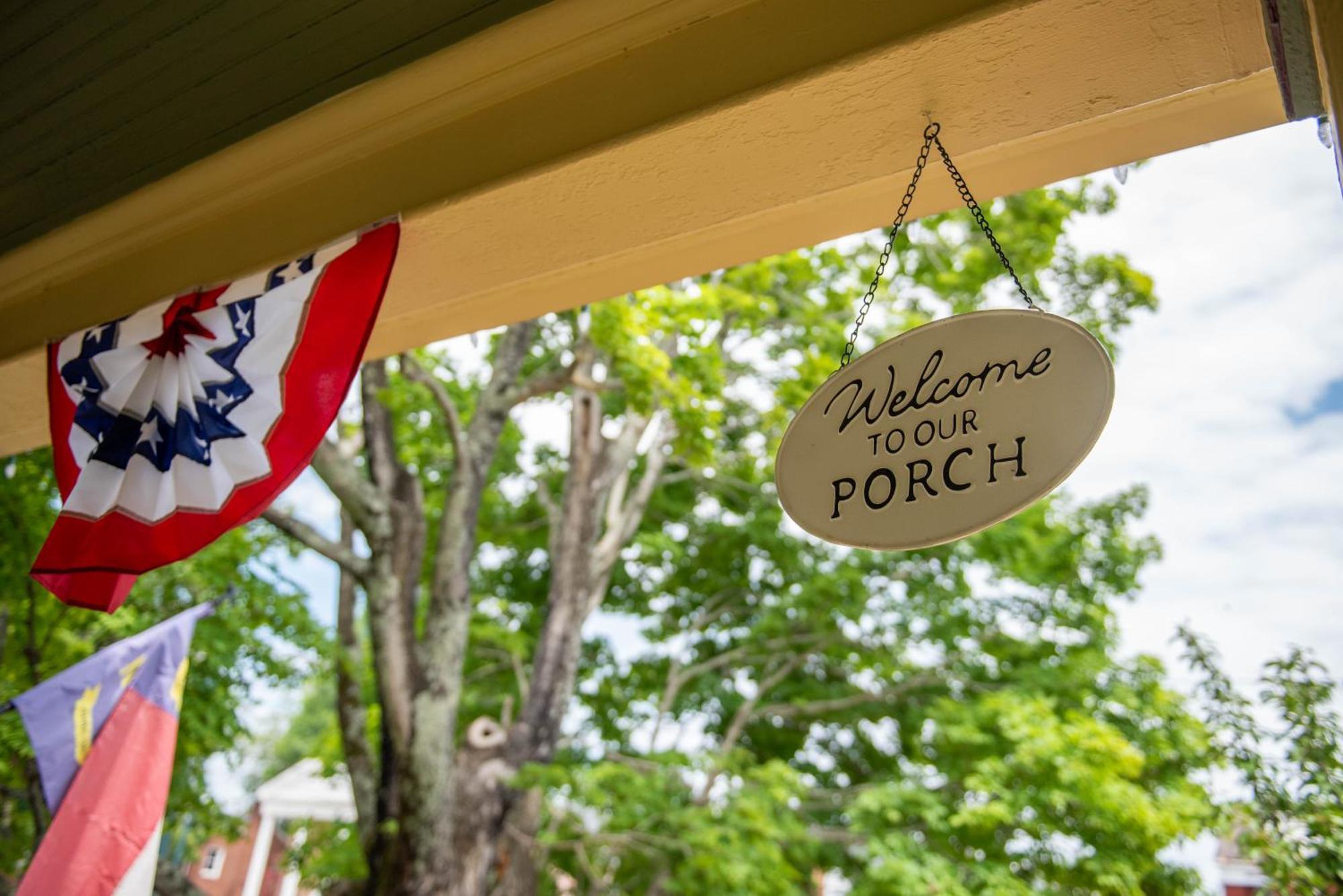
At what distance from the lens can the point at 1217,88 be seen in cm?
164

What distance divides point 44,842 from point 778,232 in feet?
11.0

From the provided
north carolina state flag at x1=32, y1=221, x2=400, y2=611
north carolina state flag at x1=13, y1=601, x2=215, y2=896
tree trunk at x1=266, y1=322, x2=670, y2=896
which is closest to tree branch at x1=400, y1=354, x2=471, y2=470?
tree trunk at x1=266, y1=322, x2=670, y2=896

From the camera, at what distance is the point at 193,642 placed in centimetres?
614

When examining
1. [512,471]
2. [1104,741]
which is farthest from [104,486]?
[512,471]

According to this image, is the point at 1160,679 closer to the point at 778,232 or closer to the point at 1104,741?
the point at 1104,741

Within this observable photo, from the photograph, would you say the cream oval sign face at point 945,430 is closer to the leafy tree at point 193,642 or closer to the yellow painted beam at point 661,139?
the yellow painted beam at point 661,139

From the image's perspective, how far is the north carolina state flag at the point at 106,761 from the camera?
3375 millimetres

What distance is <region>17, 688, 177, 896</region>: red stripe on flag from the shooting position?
3330mm

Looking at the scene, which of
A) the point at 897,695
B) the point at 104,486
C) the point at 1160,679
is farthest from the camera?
the point at 897,695

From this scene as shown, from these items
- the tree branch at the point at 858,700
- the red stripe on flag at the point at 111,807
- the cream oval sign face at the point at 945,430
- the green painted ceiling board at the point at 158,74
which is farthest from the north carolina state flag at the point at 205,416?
the tree branch at the point at 858,700

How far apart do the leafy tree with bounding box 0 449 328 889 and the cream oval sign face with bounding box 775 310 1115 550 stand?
5142 millimetres

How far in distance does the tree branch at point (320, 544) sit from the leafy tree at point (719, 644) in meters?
0.02

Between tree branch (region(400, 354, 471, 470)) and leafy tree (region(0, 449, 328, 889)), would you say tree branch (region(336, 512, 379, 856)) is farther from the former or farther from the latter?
tree branch (region(400, 354, 471, 470))

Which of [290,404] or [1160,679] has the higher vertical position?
[1160,679]
